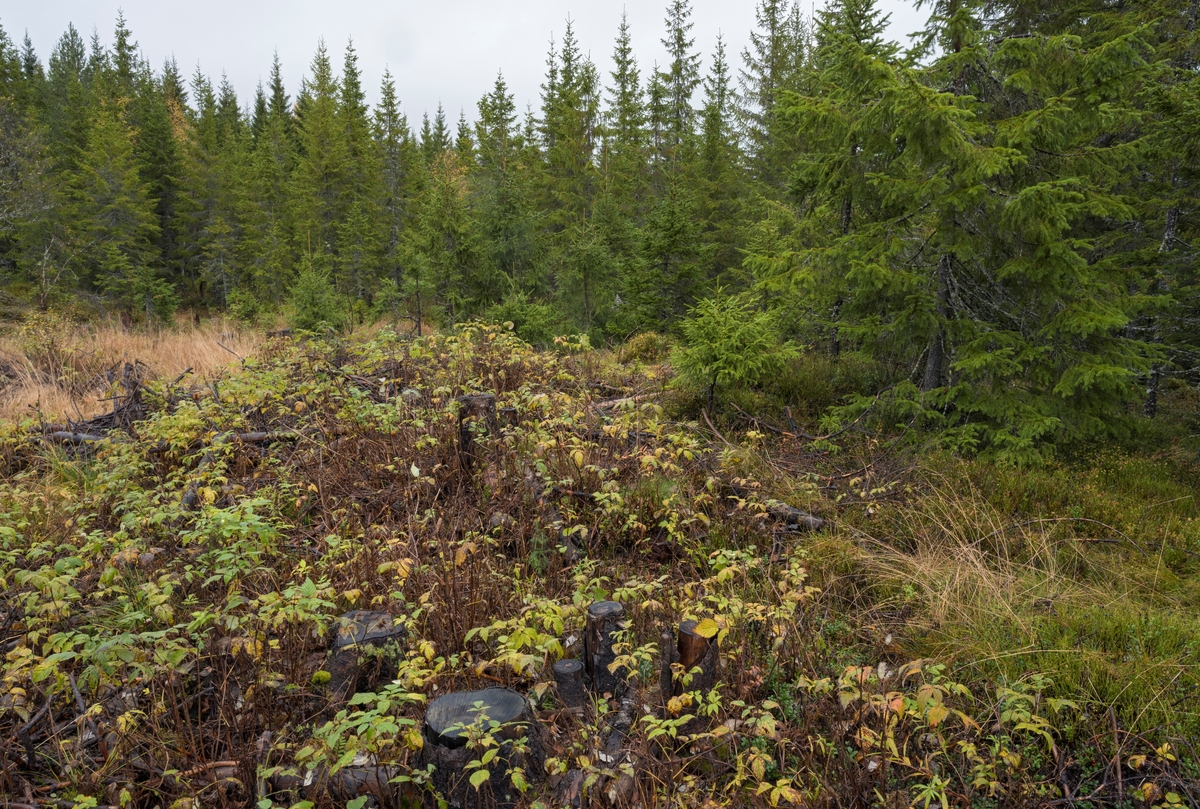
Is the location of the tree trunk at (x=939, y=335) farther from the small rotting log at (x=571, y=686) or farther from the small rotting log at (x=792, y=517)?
the small rotting log at (x=571, y=686)

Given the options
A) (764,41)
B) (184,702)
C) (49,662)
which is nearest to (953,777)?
(184,702)

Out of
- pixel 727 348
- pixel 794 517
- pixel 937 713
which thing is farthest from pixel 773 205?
pixel 937 713

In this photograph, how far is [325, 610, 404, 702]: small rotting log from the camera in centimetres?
265

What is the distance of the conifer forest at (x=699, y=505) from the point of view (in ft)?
7.38

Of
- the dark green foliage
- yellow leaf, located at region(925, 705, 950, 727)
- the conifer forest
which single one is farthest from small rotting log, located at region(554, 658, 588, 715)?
the dark green foliage

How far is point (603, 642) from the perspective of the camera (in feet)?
8.63

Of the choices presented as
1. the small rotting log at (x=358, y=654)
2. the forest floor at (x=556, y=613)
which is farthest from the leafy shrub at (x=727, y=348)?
the small rotting log at (x=358, y=654)

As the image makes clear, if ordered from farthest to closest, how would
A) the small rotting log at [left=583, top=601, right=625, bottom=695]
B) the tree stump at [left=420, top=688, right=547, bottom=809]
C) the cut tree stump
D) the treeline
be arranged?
1. the treeline
2. the small rotting log at [left=583, top=601, right=625, bottom=695]
3. the cut tree stump
4. the tree stump at [left=420, top=688, right=547, bottom=809]

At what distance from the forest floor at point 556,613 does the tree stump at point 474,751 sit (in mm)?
19

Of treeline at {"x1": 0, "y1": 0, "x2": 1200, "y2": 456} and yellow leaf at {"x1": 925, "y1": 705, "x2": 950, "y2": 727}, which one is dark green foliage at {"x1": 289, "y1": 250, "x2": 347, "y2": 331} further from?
yellow leaf at {"x1": 925, "y1": 705, "x2": 950, "y2": 727}

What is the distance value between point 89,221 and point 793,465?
29959 mm

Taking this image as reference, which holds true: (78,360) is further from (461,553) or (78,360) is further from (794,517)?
(794,517)

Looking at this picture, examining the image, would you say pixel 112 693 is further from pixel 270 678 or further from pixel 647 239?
pixel 647 239

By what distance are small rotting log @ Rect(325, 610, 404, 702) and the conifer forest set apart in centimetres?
2
